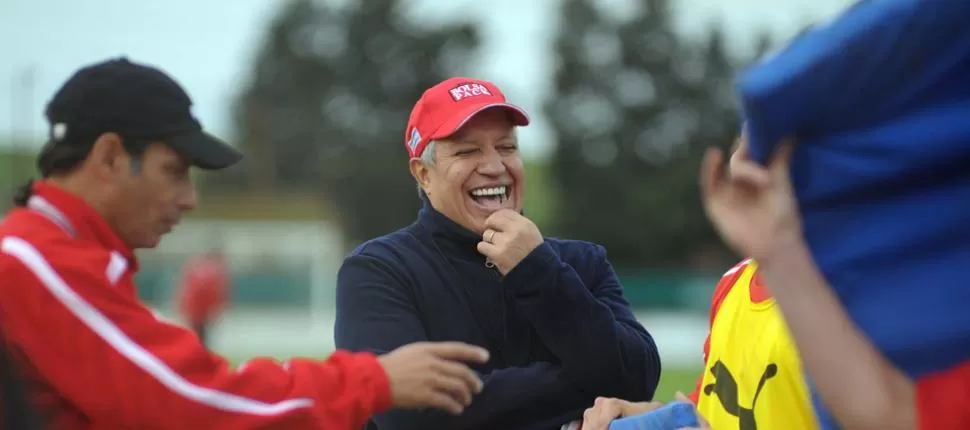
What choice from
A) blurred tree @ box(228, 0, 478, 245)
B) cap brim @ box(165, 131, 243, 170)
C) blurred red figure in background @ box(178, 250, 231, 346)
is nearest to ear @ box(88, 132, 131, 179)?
cap brim @ box(165, 131, 243, 170)

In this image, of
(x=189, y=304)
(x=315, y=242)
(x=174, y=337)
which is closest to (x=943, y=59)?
(x=174, y=337)

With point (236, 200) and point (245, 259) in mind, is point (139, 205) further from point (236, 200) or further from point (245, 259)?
point (236, 200)

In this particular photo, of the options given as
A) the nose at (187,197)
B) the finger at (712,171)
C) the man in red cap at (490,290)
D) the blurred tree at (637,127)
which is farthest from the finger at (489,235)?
the blurred tree at (637,127)

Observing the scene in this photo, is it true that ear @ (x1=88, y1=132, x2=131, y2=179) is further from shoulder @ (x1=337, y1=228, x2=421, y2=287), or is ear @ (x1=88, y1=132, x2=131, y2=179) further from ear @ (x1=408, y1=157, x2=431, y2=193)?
ear @ (x1=408, y1=157, x2=431, y2=193)

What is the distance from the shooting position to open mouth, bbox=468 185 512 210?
3369mm

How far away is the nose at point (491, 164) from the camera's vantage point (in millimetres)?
3320

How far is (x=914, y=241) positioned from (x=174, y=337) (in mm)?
1471

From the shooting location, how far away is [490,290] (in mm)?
3301

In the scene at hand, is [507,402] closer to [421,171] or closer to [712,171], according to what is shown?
[421,171]

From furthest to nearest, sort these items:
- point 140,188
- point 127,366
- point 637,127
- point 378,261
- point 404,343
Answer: point 637,127, point 378,261, point 404,343, point 140,188, point 127,366

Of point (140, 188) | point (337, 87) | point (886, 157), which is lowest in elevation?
point (140, 188)

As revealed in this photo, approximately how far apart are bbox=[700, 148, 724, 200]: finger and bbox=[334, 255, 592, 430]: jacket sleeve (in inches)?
50.0

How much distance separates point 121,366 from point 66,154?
564 mm

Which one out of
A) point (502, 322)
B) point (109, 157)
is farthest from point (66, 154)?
point (502, 322)
